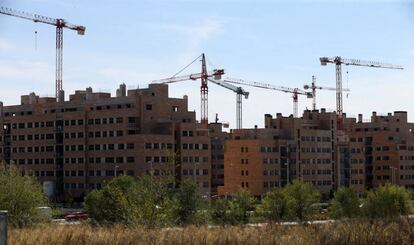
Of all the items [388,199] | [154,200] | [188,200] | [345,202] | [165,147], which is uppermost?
[165,147]

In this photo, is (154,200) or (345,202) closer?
(154,200)

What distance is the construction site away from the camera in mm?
105312

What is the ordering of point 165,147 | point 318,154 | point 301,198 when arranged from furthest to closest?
point 318,154, point 165,147, point 301,198

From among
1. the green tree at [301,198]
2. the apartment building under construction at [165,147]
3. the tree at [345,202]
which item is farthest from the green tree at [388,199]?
the apartment building under construction at [165,147]

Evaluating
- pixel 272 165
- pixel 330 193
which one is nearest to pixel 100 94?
pixel 272 165

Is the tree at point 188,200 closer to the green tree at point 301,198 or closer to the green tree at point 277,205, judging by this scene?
the green tree at point 277,205

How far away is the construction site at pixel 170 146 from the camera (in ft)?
346

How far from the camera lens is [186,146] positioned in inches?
4250

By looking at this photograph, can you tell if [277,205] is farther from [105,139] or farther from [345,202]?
[105,139]

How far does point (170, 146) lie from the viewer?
105 meters

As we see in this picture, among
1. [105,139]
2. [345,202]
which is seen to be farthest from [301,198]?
[105,139]

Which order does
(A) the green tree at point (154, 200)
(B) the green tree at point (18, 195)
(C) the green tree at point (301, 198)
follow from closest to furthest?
(A) the green tree at point (154, 200) → (B) the green tree at point (18, 195) → (C) the green tree at point (301, 198)

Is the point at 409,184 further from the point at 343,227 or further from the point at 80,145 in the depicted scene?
the point at 343,227

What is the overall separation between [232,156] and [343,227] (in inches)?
3945
